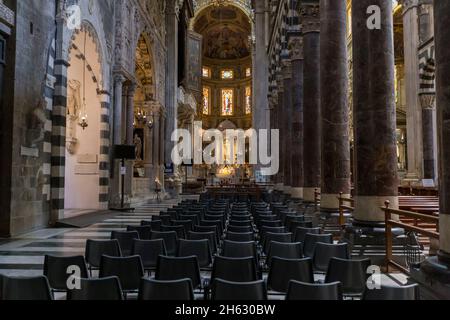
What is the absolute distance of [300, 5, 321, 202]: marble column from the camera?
591 inches

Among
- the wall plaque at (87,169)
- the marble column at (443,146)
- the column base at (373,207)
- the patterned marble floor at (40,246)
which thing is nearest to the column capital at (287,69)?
the wall plaque at (87,169)

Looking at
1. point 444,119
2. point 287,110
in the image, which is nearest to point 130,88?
point 287,110

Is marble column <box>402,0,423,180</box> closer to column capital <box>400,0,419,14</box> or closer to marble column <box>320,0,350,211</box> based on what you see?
column capital <box>400,0,419,14</box>

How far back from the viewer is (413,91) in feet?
64.7

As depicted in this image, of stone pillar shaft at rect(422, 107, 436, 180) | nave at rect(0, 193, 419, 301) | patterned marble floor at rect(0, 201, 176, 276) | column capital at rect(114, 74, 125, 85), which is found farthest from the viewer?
Answer: stone pillar shaft at rect(422, 107, 436, 180)

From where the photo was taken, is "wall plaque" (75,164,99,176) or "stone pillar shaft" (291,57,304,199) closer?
"wall plaque" (75,164,99,176)

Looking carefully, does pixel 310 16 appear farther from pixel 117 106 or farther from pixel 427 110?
pixel 117 106

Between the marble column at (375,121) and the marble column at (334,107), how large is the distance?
285cm

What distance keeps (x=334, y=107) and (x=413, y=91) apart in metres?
10.5

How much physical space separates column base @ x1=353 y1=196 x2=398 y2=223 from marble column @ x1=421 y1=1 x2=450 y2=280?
3249 mm

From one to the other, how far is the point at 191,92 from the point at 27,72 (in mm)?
30261

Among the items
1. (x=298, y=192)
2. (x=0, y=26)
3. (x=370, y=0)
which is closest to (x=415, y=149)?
(x=298, y=192)

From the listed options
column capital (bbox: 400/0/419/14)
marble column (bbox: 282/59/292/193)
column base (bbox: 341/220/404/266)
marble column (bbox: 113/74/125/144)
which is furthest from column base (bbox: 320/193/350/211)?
column capital (bbox: 400/0/419/14)

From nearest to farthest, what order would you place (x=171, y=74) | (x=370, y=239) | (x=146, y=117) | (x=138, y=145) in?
(x=370, y=239) → (x=146, y=117) → (x=138, y=145) → (x=171, y=74)
